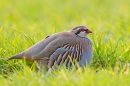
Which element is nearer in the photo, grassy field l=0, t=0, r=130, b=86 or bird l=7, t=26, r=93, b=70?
grassy field l=0, t=0, r=130, b=86

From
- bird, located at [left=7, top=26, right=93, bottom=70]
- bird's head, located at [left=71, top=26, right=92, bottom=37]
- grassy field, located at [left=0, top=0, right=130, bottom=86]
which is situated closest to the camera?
grassy field, located at [left=0, top=0, right=130, bottom=86]

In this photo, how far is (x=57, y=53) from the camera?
19.4 ft

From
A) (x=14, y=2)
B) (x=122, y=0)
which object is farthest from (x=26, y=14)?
(x=122, y=0)

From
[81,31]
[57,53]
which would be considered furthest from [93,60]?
[57,53]

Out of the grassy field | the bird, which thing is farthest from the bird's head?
the grassy field

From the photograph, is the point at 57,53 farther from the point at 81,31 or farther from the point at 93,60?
the point at 93,60

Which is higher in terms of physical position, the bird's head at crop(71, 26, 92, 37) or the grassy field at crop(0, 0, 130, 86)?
the bird's head at crop(71, 26, 92, 37)

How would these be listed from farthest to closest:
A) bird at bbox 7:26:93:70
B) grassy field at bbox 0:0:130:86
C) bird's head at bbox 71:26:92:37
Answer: bird's head at bbox 71:26:92:37
bird at bbox 7:26:93:70
grassy field at bbox 0:0:130:86

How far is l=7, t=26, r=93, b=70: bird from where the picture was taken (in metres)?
5.88

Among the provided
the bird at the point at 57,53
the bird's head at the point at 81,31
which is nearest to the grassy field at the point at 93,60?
the bird at the point at 57,53

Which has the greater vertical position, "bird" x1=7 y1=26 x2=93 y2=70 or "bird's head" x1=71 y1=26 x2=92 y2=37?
"bird's head" x1=71 y1=26 x2=92 y2=37

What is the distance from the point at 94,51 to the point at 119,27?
6.37ft

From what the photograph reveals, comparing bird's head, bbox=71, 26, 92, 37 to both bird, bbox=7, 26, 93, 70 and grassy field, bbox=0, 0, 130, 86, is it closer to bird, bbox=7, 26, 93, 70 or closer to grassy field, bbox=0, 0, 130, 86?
bird, bbox=7, 26, 93, 70

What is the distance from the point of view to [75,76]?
17.0ft
